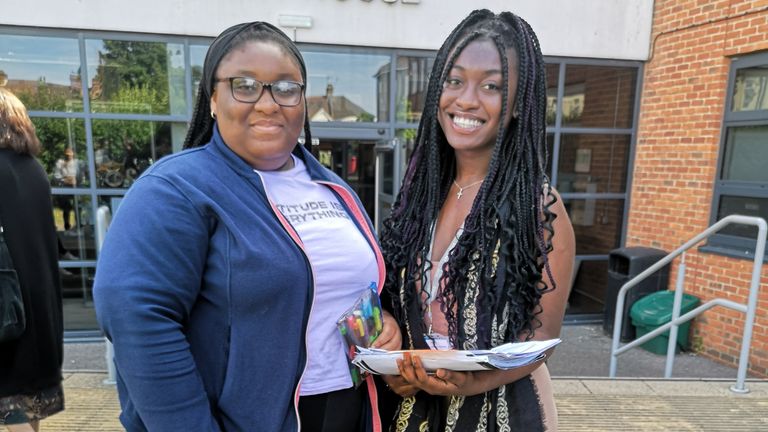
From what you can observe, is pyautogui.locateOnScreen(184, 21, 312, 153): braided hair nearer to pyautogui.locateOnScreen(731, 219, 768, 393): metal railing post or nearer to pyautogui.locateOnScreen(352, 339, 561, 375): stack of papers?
pyautogui.locateOnScreen(352, 339, 561, 375): stack of papers

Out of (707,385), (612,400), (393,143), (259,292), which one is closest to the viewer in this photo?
(259,292)

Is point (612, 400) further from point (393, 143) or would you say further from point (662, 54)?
point (662, 54)

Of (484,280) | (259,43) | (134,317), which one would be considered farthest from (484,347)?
(259,43)

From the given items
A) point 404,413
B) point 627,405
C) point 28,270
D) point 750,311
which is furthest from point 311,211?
point 750,311

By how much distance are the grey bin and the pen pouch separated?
4777 millimetres

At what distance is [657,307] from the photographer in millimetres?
5117

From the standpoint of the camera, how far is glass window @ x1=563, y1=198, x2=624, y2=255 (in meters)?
6.06

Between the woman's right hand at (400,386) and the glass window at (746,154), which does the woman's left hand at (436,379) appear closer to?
the woman's right hand at (400,386)

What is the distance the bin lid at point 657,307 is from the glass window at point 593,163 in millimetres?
1416

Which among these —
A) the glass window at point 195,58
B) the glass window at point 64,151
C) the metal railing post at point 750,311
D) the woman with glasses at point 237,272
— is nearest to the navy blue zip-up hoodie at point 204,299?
the woman with glasses at point 237,272

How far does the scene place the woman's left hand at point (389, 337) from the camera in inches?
56.4

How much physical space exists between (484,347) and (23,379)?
2389 mm

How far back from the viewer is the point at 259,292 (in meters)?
1.12

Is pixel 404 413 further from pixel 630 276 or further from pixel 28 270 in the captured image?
pixel 630 276
